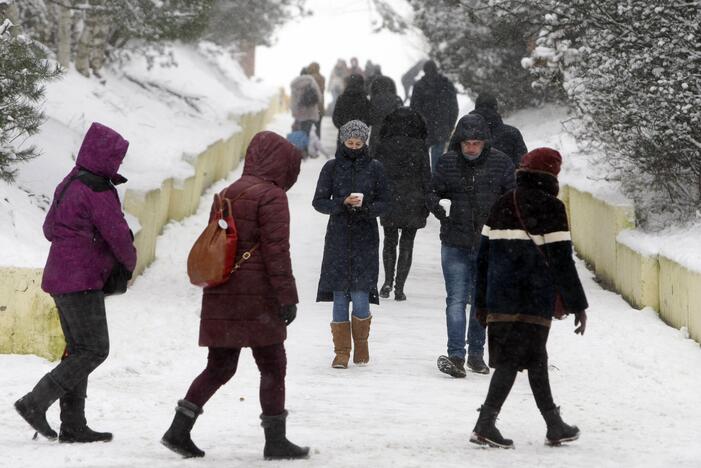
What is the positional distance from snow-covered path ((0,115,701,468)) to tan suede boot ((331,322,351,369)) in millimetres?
106

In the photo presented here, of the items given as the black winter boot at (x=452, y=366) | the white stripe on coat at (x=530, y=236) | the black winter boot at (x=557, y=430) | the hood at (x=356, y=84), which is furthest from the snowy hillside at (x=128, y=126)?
the black winter boot at (x=557, y=430)

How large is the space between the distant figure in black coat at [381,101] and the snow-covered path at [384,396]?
4745 millimetres

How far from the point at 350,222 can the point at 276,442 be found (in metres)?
3.35

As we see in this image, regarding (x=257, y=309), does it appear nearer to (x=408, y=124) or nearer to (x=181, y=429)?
(x=181, y=429)

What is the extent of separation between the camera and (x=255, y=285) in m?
6.34

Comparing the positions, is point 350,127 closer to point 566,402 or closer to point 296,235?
point 566,402

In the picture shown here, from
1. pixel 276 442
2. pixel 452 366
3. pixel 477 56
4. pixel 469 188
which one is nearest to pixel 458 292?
pixel 452 366

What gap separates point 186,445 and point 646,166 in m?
7.76

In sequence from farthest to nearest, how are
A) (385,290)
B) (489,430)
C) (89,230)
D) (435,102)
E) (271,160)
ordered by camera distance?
(435,102), (385,290), (489,430), (89,230), (271,160)

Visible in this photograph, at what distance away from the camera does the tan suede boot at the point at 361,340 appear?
962 cm

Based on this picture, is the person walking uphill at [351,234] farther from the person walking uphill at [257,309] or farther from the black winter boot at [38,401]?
the black winter boot at [38,401]

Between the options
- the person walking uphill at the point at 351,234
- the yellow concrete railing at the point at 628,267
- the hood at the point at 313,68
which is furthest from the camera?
the hood at the point at 313,68

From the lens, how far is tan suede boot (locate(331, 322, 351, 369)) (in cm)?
955

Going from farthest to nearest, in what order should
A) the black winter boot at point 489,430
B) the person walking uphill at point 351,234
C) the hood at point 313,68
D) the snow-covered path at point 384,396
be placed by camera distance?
the hood at point 313,68
the person walking uphill at point 351,234
the black winter boot at point 489,430
the snow-covered path at point 384,396
